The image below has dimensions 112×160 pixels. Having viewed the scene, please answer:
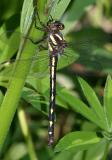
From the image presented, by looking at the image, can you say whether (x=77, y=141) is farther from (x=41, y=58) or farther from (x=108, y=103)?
(x=41, y=58)

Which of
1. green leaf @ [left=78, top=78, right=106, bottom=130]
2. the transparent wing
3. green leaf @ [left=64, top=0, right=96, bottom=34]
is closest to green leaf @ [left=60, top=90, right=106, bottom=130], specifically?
green leaf @ [left=78, top=78, right=106, bottom=130]

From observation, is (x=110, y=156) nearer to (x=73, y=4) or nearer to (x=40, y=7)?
(x=73, y=4)

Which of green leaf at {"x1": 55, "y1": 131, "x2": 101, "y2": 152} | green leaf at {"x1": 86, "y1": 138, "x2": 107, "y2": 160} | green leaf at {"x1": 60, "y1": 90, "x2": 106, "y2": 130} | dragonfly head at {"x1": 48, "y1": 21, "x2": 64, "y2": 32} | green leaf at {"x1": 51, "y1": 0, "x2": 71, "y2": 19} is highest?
green leaf at {"x1": 51, "y1": 0, "x2": 71, "y2": 19}

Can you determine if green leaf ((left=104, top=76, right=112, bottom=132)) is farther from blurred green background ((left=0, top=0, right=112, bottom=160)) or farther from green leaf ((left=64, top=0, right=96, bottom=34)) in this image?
green leaf ((left=64, top=0, right=96, bottom=34))

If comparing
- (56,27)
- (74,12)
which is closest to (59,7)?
(56,27)

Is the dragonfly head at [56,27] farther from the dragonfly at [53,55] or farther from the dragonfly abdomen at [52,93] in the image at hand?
the dragonfly abdomen at [52,93]

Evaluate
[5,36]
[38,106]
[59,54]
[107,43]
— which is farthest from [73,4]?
[107,43]
